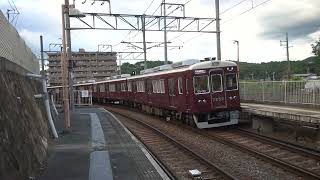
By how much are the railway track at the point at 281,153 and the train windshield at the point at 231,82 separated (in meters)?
3.06

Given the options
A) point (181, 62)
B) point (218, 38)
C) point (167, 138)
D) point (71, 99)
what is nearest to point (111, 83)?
point (71, 99)

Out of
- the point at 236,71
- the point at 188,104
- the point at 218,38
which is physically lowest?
the point at 188,104

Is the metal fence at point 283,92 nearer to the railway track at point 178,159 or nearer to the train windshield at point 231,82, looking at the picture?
the train windshield at point 231,82

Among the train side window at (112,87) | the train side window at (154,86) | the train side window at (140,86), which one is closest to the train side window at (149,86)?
the train side window at (154,86)

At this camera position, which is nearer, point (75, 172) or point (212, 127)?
point (75, 172)

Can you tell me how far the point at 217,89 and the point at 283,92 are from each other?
17.8 feet

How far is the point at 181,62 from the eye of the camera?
79.8 ft

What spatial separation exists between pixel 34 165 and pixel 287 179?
540 centimetres

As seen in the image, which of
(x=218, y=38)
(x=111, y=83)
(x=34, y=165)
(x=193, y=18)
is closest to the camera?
(x=34, y=165)

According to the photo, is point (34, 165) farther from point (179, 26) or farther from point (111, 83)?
point (111, 83)

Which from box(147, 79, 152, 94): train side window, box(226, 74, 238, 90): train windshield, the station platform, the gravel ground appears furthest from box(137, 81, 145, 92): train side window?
the station platform

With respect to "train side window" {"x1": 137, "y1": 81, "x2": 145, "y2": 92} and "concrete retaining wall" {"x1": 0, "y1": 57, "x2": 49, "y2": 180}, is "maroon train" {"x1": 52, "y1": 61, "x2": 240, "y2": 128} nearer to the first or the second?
"train side window" {"x1": 137, "y1": 81, "x2": 145, "y2": 92}

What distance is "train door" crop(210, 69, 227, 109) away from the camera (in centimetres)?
2200

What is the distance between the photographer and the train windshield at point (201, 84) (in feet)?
71.7
